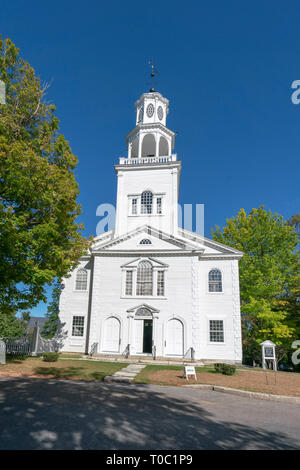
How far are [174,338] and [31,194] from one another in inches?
595

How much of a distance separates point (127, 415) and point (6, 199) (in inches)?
437

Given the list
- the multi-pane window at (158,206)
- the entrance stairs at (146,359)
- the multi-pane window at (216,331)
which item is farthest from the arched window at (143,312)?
the multi-pane window at (158,206)

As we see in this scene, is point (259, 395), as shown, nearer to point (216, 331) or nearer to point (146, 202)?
point (216, 331)

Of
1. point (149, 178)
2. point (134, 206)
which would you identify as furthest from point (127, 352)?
point (149, 178)

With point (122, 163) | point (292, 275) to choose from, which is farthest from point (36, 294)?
point (292, 275)

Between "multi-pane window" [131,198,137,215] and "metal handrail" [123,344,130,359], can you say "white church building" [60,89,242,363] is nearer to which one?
"metal handrail" [123,344,130,359]

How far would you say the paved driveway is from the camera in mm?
5316

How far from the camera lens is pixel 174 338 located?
2220cm

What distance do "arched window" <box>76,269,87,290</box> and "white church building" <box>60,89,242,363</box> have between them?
0.09 m

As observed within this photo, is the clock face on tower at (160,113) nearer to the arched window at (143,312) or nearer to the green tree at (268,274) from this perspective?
the green tree at (268,274)

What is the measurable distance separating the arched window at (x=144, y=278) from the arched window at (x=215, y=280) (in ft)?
16.5

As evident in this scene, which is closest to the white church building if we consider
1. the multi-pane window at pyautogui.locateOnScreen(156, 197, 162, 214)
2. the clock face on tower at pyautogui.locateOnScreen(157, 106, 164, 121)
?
the multi-pane window at pyautogui.locateOnScreen(156, 197, 162, 214)

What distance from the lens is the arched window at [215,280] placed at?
24.2m

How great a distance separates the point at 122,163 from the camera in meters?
A: 29.6
